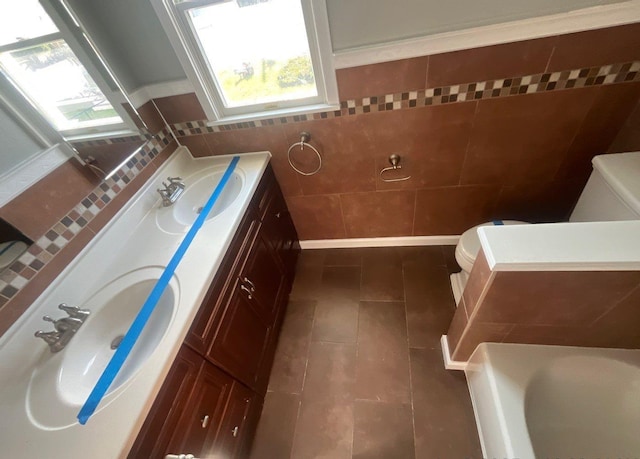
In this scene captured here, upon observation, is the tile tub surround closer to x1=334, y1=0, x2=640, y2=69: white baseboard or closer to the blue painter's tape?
the blue painter's tape

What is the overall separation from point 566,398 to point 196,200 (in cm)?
183

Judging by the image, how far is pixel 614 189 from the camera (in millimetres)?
1032

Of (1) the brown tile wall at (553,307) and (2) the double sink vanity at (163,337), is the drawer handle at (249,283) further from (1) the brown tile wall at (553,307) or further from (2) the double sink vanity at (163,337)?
(1) the brown tile wall at (553,307)

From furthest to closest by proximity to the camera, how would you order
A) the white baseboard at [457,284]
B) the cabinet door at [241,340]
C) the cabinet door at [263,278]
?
the white baseboard at [457,284]
the cabinet door at [263,278]
the cabinet door at [241,340]

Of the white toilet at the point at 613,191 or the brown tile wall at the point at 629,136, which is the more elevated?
the brown tile wall at the point at 629,136

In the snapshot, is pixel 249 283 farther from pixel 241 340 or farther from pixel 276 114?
pixel 276 114

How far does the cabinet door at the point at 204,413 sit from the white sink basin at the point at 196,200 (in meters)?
0.61

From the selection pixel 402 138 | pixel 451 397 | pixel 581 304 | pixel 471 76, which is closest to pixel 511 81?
pixel 471 76

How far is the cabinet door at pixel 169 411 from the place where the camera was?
2.36 feet

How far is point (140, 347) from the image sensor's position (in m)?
0.92

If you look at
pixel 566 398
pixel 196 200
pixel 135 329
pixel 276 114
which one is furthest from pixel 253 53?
pixel 566 398

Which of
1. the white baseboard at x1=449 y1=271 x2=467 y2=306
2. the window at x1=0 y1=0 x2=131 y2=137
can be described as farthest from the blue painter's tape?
the white baseboard at x1=449 y1=271 x2=467 y2=306

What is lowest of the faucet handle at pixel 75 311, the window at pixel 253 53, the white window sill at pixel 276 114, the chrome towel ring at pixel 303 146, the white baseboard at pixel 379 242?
the faucet handle at pixel 75 311

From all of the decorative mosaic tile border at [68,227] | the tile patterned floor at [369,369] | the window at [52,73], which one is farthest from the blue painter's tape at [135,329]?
the tile patterned floor at [369,369]
